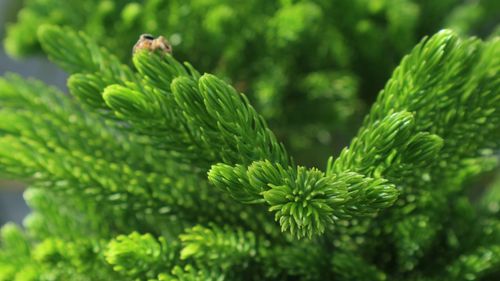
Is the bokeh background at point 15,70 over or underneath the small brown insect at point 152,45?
over

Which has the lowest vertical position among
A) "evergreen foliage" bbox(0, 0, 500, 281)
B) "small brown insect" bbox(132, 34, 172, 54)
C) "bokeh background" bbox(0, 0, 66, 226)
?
"evergreen foliage" bbox(0, 0, 500, 281)

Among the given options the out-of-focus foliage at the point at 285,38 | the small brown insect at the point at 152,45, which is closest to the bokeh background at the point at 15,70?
the out-of-focus foliage at the point at 285,38

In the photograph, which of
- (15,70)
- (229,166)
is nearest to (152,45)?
(229,166)

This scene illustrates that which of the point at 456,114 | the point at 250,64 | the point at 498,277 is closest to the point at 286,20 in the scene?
the point at 250,64

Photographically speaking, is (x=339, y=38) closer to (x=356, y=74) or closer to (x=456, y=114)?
(x=356, y=74)

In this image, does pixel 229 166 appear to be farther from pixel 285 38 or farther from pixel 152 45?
pixel 285 38

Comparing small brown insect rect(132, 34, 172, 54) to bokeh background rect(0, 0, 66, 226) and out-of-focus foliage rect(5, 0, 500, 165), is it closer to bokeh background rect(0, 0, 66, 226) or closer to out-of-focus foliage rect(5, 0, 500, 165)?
out-of-focus foliage rect(5, 0, 500, 165)

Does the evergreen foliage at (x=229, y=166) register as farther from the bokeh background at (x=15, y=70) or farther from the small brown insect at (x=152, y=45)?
the bokeh background at (x=15, y=70)

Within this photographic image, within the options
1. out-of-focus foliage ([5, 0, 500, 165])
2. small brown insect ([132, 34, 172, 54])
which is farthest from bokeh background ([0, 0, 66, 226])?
small brown insect ([132, 34, 172, 54])

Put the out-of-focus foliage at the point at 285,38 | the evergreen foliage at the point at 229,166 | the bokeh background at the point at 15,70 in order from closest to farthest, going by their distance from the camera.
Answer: the evergreen foliage at the point at 229,166 → the out-of-focus foliage at the point at 285,38 → the bokeh background at the point at 15,70
